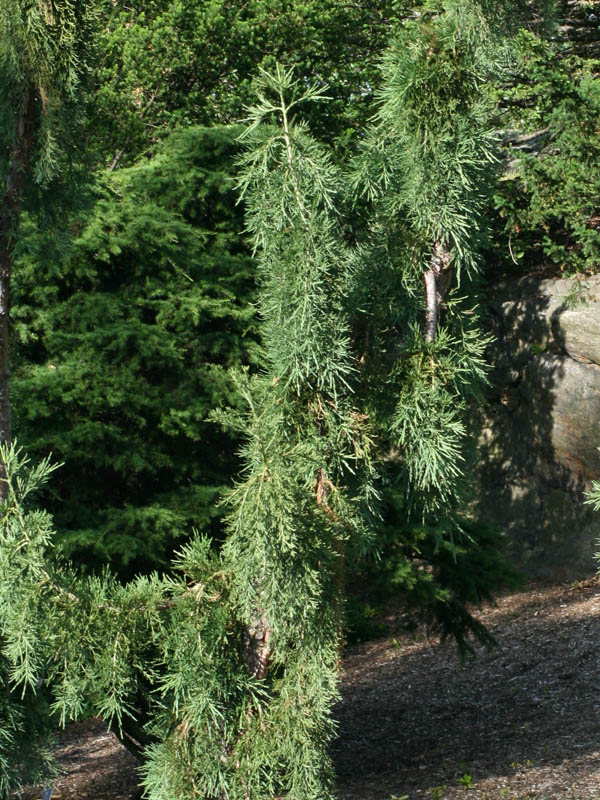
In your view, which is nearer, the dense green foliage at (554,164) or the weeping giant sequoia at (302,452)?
the weeping giant sequoia at (302,452)

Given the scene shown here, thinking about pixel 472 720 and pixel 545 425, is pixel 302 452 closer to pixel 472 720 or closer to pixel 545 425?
pixel 472 720

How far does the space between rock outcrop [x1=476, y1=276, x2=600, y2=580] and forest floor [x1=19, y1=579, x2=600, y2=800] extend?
539 mm

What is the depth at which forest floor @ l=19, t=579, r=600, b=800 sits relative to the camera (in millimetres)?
4812

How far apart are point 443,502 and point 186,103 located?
7660 millimetres

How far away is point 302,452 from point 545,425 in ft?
21.8

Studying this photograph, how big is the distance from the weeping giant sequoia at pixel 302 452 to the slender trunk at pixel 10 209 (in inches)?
28.5

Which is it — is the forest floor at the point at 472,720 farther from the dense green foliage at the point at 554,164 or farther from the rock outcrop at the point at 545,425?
the dense green foliage at the point at 554,164

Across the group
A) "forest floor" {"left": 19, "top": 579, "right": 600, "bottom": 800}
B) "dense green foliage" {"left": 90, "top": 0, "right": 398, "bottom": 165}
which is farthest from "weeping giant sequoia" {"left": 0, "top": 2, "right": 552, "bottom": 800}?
"dense green foliage" {"left": 90, "top": 0, "right": 398, "bottom": 165}

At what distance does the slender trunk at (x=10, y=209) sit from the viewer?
396 centimetres

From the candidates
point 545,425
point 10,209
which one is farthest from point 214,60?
point 10,209

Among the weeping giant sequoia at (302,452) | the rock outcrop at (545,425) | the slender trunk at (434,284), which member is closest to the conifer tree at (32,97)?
the weeping giant sequoia at (302,452)

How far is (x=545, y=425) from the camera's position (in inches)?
370

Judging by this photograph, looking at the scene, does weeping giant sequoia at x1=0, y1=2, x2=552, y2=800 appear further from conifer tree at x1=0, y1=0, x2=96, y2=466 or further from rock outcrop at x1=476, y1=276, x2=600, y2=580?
rock outcrop at x1=476, y1=276, x2=600, y2=580

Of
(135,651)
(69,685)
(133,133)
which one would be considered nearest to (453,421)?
(135,651)
